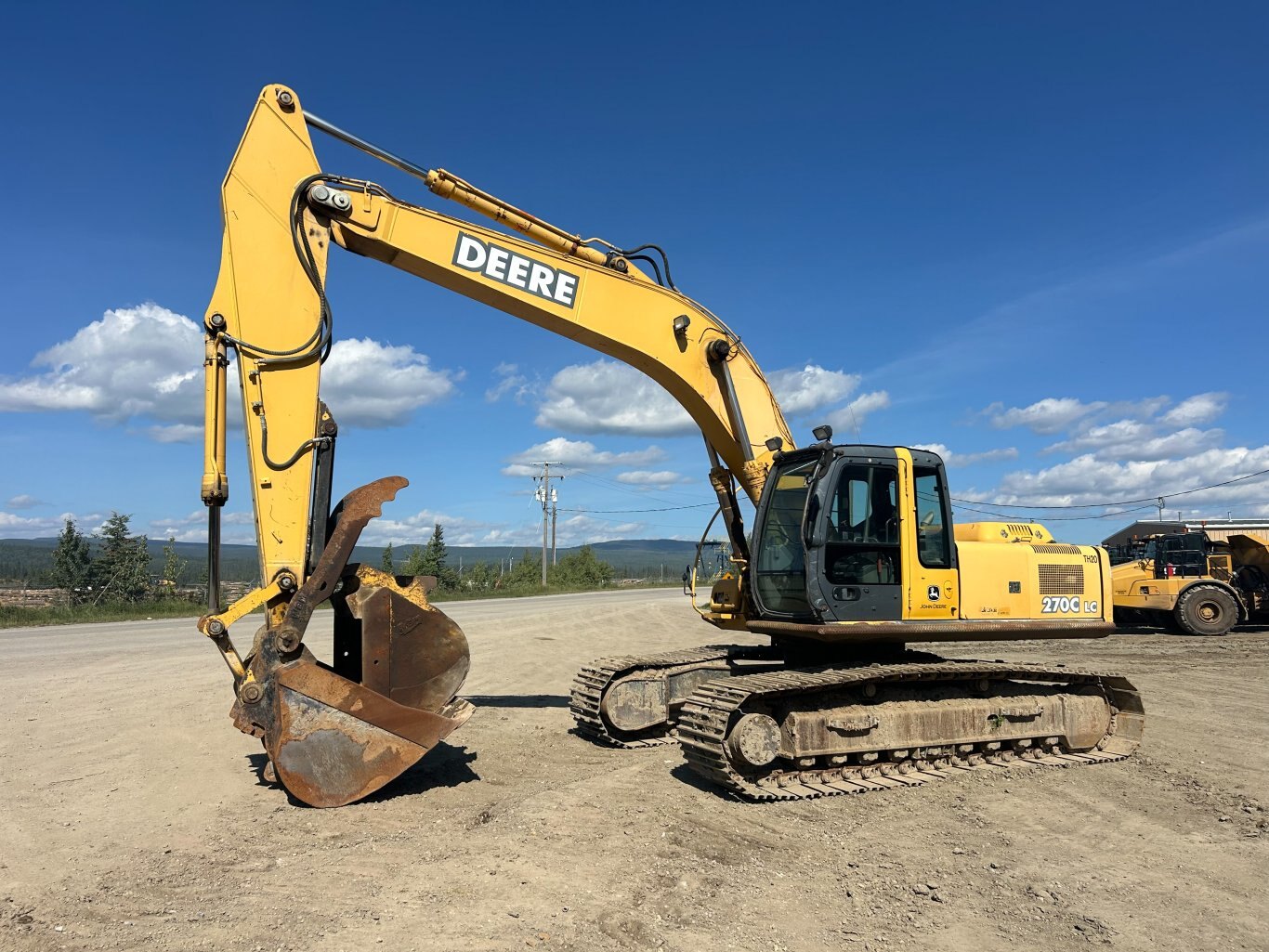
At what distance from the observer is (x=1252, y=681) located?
45.5 ft

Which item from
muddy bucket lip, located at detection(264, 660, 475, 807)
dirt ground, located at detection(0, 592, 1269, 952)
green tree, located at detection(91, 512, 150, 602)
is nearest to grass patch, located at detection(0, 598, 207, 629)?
green tree, located at detection(91, 512, 150, 602)

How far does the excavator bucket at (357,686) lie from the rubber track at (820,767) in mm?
1942

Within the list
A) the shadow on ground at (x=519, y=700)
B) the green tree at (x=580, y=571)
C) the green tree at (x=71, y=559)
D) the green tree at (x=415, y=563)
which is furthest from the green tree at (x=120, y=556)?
the shadow on ground at (x=519, y=700)

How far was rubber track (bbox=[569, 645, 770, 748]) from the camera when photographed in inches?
350

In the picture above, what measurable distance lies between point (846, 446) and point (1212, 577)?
61.9ft

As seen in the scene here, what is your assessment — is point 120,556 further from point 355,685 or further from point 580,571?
point 355,685

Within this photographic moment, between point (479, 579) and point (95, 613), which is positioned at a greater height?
point (479, 579)

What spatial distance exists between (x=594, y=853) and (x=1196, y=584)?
2064 cm

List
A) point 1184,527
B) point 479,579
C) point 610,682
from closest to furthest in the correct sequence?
point 610,682
point 1184,527
point 479,579

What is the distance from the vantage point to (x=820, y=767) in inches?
314

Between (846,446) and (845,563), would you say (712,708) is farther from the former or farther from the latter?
(846,446)

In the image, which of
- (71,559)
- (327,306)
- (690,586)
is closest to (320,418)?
(327,306)

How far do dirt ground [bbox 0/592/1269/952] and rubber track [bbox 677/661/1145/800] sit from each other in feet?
0.57

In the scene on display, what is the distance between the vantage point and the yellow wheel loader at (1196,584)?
21234mm
